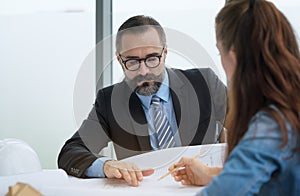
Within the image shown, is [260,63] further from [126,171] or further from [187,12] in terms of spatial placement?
[187,12]

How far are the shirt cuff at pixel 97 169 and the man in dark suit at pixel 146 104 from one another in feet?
0.31

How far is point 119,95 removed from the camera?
1.75m

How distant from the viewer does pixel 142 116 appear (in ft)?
5.46

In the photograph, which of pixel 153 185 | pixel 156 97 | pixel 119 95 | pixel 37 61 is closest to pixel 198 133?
pixel 156 97

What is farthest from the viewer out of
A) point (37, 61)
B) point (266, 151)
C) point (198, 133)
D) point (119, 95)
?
point (37, 61)

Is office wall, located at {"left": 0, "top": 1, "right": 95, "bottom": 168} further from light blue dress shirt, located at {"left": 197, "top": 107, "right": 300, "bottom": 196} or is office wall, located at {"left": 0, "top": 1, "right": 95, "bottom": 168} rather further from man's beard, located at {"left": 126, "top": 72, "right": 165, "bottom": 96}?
light blue dress shirt, located at {"left": 197, "top": 107, "right": 300, "bottom": 196}

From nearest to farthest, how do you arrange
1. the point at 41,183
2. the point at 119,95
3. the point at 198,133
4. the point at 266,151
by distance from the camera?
the point at 266,151, the point at 41,183, the point at 198,133, the point at 119,95

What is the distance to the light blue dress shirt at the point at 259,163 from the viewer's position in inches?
31.4

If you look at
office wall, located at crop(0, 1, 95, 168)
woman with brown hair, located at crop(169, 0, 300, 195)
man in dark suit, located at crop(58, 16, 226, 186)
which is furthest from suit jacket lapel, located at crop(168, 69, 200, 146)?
office wall, located at crop(0, 1, 95, 168)

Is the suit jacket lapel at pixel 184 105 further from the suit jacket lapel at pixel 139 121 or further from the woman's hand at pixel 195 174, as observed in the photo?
the woman's hand at pixel 195 174

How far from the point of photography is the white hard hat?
4.09 ft

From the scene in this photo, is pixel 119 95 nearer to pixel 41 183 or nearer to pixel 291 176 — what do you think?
pixel 41 183

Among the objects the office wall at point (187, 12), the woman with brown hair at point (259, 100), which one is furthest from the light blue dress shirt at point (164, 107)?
the office wall at point (187, 12)

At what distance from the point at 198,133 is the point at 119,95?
0.98 feet
